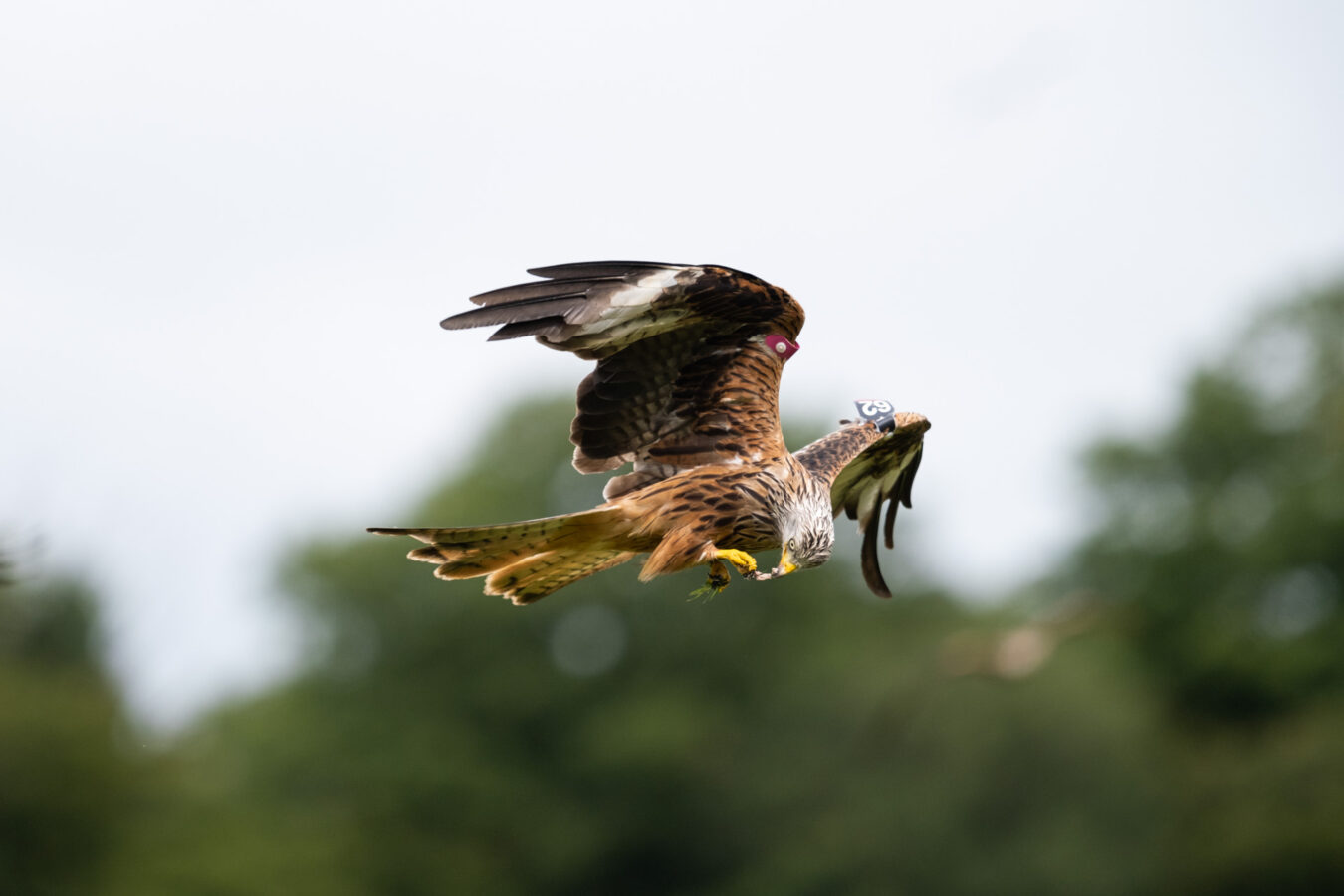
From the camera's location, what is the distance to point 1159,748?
41.6 meters

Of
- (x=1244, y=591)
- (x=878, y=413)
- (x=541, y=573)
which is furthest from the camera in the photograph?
→ (x=1244, y=591)

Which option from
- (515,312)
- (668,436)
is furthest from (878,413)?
(515,312)

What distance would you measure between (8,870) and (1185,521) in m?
33.4

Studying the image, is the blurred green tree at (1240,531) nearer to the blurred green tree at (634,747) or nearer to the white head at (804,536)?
the blurred green tree at (634,747)

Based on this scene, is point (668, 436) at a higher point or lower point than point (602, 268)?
lower

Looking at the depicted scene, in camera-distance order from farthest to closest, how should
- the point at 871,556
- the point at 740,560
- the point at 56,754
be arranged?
the point at 56,754
the point at 871,556
the point at 740,560

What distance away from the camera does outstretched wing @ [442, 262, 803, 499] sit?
7.82m

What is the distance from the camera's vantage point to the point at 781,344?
8438 millimetres

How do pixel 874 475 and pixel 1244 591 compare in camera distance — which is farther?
pixel 1244 591

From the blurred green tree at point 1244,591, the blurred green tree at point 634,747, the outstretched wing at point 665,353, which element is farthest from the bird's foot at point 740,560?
the blurred green tree at point 1244,591

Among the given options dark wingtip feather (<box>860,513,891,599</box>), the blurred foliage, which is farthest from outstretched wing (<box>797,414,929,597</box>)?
the blurred foliage

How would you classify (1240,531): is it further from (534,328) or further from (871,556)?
→ (534,328)

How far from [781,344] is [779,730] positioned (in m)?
34.9

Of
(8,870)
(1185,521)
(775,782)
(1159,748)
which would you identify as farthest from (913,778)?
(8,870)
